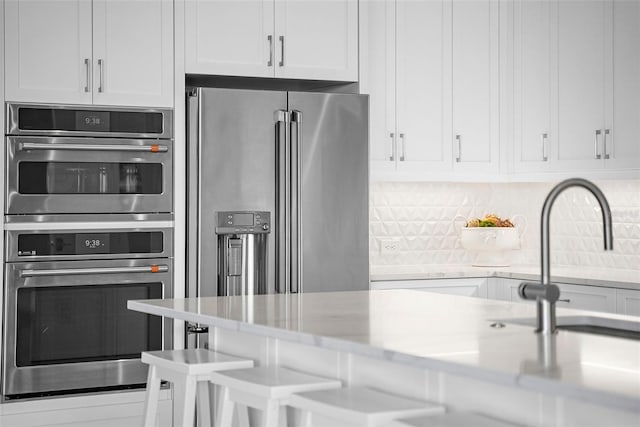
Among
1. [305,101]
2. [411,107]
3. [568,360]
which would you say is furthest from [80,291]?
[568,360]

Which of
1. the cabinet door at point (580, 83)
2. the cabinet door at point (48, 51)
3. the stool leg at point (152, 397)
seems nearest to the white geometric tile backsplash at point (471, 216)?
the cabinet door at point (580, 83)

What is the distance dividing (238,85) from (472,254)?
1.77m

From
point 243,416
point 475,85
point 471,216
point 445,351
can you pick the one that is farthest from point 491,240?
point 445,351

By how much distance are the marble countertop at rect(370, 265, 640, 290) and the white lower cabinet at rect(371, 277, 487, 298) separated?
0.02m

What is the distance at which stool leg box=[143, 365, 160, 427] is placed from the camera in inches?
117

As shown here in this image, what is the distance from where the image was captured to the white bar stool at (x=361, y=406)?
6.96ft

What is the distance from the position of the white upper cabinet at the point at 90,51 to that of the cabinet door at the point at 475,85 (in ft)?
5.22

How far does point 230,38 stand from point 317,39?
0.44 meters

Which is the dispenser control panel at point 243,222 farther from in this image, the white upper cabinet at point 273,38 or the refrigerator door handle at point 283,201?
the white upper cabinet at point 273,38

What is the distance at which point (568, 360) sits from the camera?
1.92m

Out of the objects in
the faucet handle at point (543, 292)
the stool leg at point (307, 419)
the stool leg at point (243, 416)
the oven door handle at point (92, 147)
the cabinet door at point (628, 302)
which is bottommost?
the stool leg at point (243, 416)

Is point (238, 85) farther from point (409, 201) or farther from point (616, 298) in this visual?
point (616, 298)

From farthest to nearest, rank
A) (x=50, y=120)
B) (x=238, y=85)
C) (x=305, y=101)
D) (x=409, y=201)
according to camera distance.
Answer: (x=409, y=201) → (x=238, y=85) → (x=305, y=101) → (x=50, y=120)

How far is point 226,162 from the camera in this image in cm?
428
